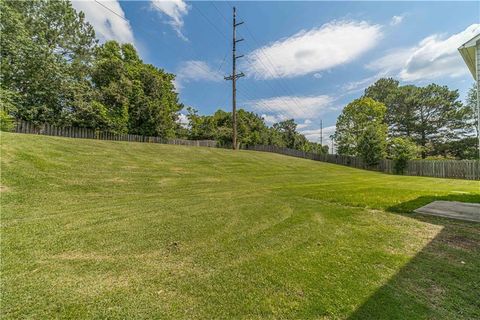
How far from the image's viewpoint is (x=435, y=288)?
230cm

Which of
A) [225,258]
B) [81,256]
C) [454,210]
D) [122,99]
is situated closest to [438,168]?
[454,210]

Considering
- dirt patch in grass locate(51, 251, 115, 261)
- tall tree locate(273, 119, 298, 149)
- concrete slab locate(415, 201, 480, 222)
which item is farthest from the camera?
tall tree locate(273, 119, 298, 149)

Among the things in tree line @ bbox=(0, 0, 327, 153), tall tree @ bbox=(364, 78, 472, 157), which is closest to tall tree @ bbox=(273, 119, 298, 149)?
tall tree @ bbox=(364, 78, 472, 157)

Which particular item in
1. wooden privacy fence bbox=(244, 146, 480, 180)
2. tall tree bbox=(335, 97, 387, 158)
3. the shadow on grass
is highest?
tall tree bbox=(335, 97, 387, 158)

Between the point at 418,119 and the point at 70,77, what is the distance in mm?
47981

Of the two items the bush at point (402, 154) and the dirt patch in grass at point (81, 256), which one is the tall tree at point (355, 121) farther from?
the dirt patch in grass at point (81, 256)

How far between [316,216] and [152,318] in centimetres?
393

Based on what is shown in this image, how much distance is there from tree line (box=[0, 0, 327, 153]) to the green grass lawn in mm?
12814

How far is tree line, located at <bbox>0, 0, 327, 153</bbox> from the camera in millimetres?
19281

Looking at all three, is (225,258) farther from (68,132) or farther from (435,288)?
(68,132)

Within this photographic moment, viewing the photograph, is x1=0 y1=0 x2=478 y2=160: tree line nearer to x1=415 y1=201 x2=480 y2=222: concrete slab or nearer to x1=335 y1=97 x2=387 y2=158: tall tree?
x1=335 y1=97 x2=387 y2=158: tall tree

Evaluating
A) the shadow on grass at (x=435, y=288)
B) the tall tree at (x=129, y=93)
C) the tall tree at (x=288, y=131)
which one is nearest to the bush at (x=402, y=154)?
→ the shadow on grass at (x=435, y=288)

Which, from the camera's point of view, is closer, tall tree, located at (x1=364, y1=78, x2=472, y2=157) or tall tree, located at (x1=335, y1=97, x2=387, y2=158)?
tall tree, located at (x1=364, y1=78, x2=472, y2=157)

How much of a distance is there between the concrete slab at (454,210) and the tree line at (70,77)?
1855cm
